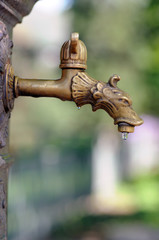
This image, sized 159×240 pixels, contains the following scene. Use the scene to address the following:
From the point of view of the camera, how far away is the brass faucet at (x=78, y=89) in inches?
45.0

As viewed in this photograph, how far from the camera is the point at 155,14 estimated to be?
8.83m

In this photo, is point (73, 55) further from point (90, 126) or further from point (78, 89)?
point (90, 126)

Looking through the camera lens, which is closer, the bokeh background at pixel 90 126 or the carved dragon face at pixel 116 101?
the carved dragon face at pixel 116 101

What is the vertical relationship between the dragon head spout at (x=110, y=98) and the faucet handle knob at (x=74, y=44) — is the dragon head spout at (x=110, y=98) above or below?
below

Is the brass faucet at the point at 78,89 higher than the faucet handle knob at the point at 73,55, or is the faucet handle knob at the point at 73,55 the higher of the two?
the faucet handle knob at the point at 73,55

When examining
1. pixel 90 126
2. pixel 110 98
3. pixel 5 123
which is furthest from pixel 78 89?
pixel 90 126

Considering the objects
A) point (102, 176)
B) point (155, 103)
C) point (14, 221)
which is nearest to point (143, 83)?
point (155, 103)

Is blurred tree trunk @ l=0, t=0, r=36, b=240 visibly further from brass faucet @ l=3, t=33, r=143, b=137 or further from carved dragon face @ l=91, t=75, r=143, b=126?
carved dragon face @ l=91, t=75, r=143, b=126

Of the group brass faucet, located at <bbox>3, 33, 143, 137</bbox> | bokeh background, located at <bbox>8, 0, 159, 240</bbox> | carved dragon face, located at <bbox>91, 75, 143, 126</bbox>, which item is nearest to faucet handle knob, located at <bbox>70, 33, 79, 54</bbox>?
brass faucet, located at <bbox>3, 33, 143, 137</bbox>

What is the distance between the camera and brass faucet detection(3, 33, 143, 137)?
1144 millimetres

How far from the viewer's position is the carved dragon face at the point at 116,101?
1144mm

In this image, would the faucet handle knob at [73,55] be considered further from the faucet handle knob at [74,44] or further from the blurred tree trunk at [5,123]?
the blurred tree trunk at [5,123]

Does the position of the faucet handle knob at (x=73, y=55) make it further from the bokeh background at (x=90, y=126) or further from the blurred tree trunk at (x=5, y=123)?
the bokeh background at (x=90, y=126)

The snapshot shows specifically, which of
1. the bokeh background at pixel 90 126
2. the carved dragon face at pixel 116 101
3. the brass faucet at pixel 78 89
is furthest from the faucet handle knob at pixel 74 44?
Answer: the bokeh background at pixel 90 126
